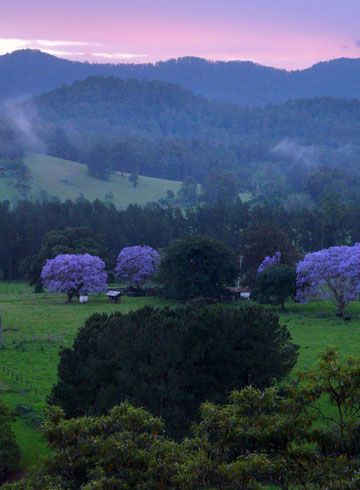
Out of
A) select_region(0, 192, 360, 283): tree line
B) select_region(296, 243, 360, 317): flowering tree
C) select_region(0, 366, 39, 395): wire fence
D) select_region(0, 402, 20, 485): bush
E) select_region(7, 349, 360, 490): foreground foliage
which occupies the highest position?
select_region(0, 192, 360, 283): tree line

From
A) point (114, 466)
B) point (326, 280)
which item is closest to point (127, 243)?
point (326, 280)

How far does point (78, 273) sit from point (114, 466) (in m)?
59.7

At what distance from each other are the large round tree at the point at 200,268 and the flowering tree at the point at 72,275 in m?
7.03

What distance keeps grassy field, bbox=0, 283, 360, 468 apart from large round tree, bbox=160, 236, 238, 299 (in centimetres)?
324

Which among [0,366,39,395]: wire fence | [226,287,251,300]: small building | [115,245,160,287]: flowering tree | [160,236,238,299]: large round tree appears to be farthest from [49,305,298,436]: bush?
[115,245,160,287]: flowering tree

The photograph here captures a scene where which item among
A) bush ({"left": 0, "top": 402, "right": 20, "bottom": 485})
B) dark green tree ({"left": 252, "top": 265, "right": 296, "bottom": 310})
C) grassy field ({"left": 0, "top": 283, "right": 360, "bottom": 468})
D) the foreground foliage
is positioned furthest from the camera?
dark green tree ({"left": 252, "top": 265, "right": 296, "bottom": 310})

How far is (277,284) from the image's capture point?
6994 cm

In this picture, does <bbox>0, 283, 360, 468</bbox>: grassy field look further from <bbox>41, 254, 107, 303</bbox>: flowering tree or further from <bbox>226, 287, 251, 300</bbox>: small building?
<bbox>226, 287, 251, 300</bbox>: small building

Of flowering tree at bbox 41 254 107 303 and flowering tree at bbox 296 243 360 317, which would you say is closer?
flowering tree at bbox 296 243 360 317

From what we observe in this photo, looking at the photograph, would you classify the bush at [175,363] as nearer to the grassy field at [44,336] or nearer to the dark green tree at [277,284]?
the grassy field at [44,336]

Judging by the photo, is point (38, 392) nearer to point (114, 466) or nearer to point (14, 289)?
point (114, 466)

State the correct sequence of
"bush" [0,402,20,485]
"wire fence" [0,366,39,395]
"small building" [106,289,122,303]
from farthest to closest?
"small building" [106,289,122,303] < "wire fence" [0,366,39,395] < "bush" [0,402,20,485]

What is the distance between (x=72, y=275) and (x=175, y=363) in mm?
45946

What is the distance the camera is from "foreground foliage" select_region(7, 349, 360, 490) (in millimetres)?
15508
